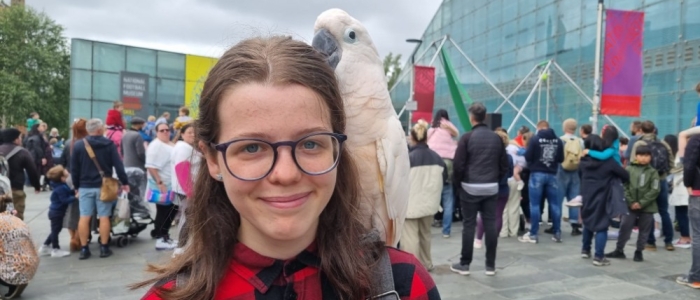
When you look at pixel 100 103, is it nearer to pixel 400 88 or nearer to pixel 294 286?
pixel 400 88

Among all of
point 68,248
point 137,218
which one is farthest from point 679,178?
point 68,248

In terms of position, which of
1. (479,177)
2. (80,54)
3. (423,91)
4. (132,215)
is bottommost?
(132,215)

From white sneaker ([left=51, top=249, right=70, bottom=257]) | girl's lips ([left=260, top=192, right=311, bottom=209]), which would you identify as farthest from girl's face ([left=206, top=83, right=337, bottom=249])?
white sneaker ([left=51, top=249, right=70, bottom=257])

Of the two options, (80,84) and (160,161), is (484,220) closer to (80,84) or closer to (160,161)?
(160,161)

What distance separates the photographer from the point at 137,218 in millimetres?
6969

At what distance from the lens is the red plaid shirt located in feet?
3.64

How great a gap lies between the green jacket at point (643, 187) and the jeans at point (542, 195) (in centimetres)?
123

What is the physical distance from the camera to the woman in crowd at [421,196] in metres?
5.25

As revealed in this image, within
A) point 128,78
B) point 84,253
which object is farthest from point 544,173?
point 128,78

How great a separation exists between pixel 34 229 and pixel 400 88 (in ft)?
65.9

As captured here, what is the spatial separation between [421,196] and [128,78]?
53.2 feet

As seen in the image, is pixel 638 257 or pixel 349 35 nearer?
pixel 349 35

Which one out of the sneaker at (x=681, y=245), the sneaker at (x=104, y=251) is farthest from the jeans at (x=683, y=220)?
the sneaker at (x=104, y=251)

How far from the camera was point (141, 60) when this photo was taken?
68.3 ft
